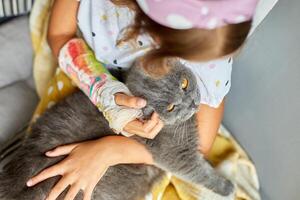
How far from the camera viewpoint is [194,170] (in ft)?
3.36

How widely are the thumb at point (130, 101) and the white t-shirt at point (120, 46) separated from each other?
0.12 metres

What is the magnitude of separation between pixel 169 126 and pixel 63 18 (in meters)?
→ 0.33

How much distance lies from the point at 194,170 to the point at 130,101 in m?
0.25

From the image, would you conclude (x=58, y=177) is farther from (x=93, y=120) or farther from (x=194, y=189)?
(x=194, y=189)

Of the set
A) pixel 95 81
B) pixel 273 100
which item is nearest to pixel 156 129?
pixel 95 81

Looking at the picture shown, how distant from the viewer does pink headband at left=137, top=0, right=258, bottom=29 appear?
68cm

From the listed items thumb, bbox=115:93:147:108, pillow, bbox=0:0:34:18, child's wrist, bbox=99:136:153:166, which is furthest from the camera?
pillow, bbox=0:0:34:18

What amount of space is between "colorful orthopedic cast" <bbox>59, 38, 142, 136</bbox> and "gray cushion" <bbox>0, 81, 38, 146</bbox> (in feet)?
0.61

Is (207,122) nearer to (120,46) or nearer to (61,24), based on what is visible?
(120,46)

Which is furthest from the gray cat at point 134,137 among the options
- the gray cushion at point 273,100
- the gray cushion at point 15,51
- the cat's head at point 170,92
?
the gray cushion at point 15,51

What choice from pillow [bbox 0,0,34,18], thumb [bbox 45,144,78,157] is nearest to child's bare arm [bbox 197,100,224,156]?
thumb [bbox 45,144,78,157]

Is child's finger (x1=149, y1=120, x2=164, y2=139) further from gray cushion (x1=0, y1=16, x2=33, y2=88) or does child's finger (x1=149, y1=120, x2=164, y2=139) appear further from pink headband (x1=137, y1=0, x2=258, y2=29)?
gray cushion (x1=0, y1=16, x2=33, y2=88)

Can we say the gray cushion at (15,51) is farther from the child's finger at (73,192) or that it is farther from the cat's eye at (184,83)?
the cat's eye at (184,83)

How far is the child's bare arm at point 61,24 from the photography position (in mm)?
1059
